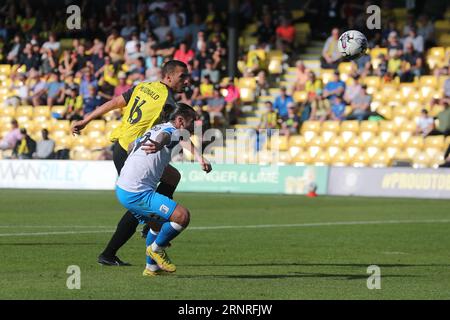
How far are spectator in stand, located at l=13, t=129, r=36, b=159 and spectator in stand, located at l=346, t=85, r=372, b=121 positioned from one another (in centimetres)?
941

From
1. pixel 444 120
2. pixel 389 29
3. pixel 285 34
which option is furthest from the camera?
pixel 285 34

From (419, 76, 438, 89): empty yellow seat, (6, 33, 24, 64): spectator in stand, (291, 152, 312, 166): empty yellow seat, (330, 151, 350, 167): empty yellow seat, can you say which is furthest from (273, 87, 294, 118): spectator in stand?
(6, 33, 24, 64): spectator in stand

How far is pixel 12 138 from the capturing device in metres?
33.8

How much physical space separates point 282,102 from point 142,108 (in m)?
20.3

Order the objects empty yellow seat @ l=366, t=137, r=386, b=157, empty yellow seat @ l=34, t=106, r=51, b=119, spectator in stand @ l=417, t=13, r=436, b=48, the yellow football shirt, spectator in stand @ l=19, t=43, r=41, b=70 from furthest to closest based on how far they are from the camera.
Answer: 1. spectator in stand @ l=19, t=43, r=41, b=70
2. empty yellow seat @ l=34, t=106, r=51, b=119
3. spectator in stand @ l=417, t=13, r=436, b=48
4. empty yellow seat @ l=366, t=137, r=386, b=157
5. the yellow football shirt

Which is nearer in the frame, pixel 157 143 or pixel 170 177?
pixel 157 143

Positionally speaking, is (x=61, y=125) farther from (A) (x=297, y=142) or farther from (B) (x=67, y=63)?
(A) (x=297, y=142)

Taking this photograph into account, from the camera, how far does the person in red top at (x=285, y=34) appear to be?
35.1 meters

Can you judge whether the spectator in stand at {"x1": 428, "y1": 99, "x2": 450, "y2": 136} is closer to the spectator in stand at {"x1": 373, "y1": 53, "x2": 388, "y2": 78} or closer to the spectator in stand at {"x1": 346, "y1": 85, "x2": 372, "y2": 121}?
the spectator in stand at {"x1": 346, "y1": 85, "x2": 372, "y2": 121}

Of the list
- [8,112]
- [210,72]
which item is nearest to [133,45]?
[210,72]

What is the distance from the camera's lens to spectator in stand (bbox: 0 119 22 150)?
33.7 metres

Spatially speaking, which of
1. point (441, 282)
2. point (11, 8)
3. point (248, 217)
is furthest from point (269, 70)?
point (441, 282)
